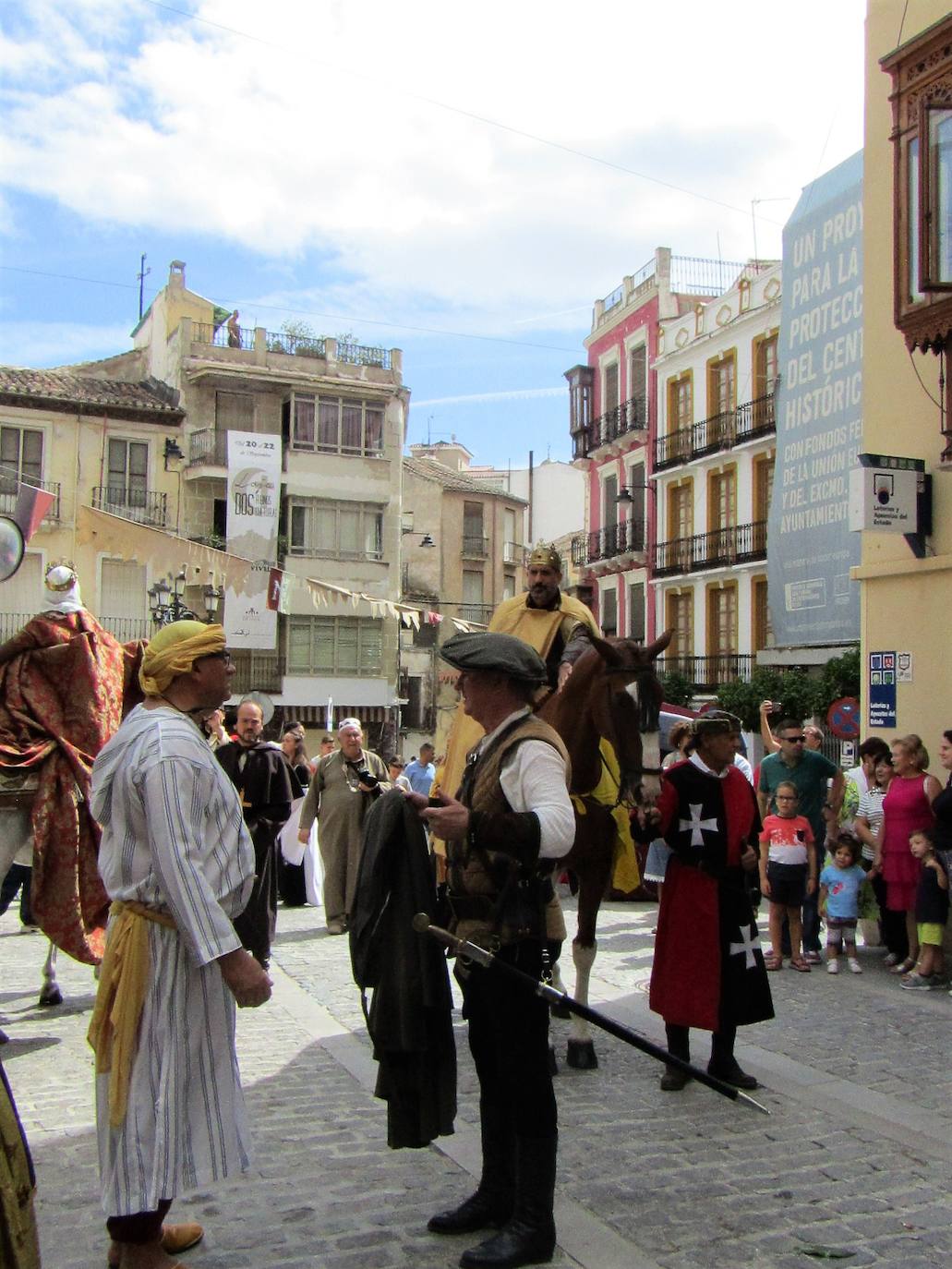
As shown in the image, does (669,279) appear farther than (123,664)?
Yes

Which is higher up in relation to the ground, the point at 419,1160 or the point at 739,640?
the point at 739,640

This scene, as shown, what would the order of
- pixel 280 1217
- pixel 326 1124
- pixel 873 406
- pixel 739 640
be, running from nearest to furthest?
pixel 280 1217 < pixel 326 1124 < pixel 873 406 < pixel 739 640

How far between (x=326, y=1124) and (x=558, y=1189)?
1202mm

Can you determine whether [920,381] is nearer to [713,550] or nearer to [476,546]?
[713,550]

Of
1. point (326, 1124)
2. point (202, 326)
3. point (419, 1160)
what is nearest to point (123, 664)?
point (326, 1124)

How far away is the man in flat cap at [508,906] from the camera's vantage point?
3.87 m

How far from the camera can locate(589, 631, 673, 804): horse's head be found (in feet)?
20.0

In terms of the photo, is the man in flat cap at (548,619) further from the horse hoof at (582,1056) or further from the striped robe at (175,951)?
the striped robe at (175,951)

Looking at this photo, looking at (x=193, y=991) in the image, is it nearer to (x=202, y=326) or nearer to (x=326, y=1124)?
(x=326, y=1124)

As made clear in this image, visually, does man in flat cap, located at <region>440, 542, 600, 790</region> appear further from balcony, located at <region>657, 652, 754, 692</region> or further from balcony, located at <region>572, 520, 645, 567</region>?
balcony, located at <region>572, 520, 645, 567</region>

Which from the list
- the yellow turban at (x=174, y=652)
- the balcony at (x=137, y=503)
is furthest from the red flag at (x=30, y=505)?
the balcony at (x=137, y=503)

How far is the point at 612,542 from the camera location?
39688mm

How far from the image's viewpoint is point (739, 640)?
108 ft

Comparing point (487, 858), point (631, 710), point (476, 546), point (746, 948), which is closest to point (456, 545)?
point (476, 546)
